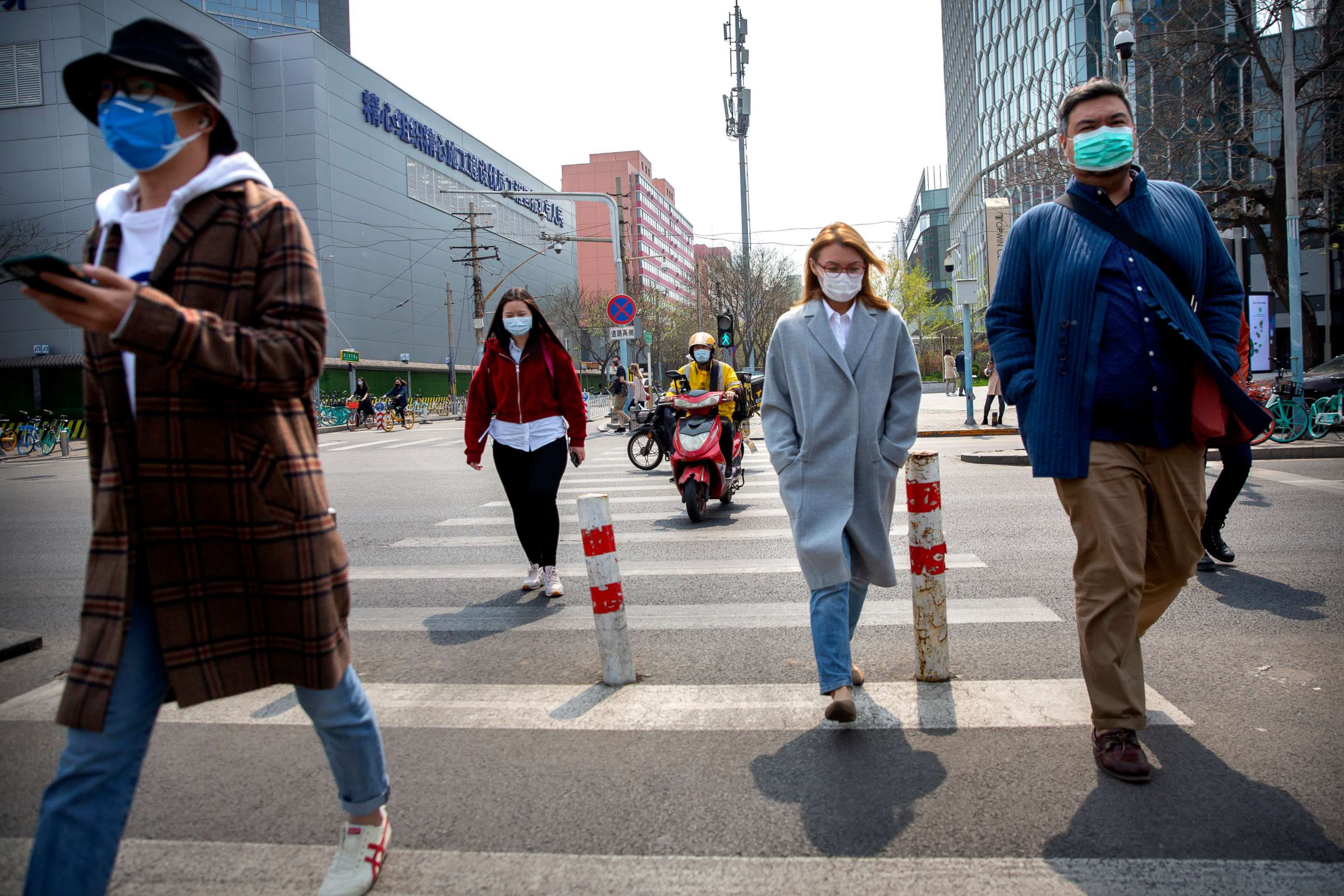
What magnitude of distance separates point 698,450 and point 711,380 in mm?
790

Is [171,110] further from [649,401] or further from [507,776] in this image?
[649,401]

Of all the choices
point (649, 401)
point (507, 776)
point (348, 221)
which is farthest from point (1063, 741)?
point (348, 221)

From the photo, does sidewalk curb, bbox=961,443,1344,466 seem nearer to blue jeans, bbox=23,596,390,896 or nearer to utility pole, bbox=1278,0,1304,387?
utility pole, bbox=1278,0,1304,387

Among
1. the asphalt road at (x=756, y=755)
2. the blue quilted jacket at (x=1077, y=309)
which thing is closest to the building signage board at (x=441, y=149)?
the asphalt road at (x=756, y=755)

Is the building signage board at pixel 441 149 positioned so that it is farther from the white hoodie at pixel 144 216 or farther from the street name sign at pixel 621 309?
the white hoodie at pixel 144 216

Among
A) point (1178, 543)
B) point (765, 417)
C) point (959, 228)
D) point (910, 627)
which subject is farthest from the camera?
point (959, 228)

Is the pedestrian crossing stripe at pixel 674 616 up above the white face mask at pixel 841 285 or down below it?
below

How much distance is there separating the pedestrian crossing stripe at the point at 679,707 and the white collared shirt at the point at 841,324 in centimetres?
140

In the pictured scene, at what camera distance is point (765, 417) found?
3.59m

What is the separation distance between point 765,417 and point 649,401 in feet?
67.0

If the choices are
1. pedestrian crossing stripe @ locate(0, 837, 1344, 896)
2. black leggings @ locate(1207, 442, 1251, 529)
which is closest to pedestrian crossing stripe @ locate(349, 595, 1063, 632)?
black leggings @ locate(1207, 442, 1251, 529)

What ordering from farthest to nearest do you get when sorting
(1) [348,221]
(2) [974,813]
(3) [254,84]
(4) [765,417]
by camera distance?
(1) [348,221] → (3) [254,84] → (4) [765,417] → (2) [974,813]

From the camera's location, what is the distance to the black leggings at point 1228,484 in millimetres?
5363

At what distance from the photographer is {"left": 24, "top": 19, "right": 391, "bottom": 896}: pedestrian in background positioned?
1832mm
